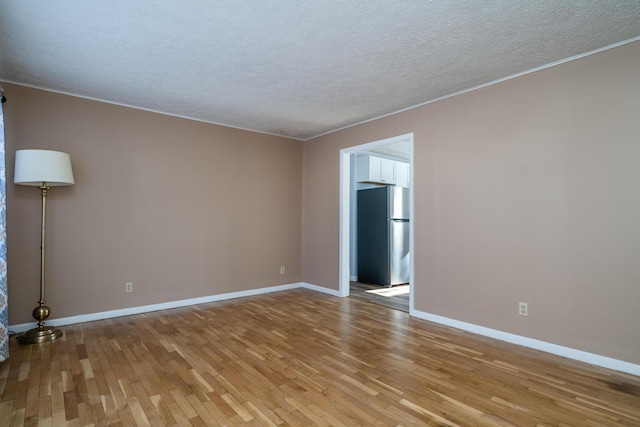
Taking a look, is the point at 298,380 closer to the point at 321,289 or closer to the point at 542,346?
the point at 542,346

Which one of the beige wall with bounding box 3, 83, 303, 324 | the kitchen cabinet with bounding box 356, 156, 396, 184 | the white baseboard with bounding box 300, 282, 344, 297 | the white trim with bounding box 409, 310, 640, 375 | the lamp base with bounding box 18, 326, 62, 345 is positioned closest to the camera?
the white trim with bounding box 409, 310, 640, 375

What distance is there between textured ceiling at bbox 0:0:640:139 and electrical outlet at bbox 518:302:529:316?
212 cm

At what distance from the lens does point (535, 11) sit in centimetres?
222

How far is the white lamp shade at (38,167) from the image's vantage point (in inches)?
121

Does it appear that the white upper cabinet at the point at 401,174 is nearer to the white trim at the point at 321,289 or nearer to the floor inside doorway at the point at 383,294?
the floor inside doorway at the point at 383,294

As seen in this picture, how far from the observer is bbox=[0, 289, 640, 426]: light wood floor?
6.47 feet

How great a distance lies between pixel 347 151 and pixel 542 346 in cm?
330

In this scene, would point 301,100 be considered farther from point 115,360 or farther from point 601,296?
point 601,296

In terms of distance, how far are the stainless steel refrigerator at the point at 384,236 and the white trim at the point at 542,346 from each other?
1963 mm

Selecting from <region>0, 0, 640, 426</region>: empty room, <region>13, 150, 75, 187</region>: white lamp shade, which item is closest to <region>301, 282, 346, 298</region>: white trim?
<region>0, 0, 640, 426</region>: empty room

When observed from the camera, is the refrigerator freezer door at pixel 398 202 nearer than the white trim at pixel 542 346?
No

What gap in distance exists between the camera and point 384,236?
5.85 meters

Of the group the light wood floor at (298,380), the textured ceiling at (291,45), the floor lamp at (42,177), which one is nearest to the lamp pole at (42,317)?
the floor lamp at (42,177)

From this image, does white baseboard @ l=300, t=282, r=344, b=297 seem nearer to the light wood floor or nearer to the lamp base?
the light wood floor
